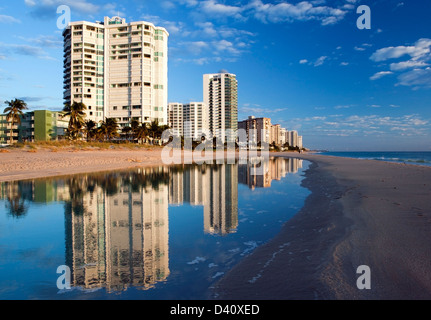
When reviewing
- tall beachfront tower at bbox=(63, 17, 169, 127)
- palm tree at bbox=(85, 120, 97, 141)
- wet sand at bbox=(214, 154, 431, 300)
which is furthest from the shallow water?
tall beachfront tower at bbox=(63, 17, 169, 127)

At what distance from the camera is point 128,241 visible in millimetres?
6559

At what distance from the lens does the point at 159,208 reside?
10.5 meters

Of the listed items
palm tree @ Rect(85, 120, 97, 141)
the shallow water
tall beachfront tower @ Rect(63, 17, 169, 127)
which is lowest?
the shallow water

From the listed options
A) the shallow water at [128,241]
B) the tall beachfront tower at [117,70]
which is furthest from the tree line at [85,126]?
the shallow water at [128,241]

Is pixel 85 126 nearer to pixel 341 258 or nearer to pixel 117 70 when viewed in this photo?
pixel 117 70

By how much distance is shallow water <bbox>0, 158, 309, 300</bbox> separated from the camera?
4359 millimetres

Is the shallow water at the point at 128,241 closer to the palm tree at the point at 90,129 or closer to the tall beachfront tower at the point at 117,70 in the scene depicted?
the palm tree at the point at 90,129

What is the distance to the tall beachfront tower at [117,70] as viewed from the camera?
11344 cm

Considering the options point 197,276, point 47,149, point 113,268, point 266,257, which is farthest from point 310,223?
point 47,149

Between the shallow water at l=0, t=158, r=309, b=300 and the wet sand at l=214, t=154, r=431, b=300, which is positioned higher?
the wet sand at l=214, t=154, r=431, b=300

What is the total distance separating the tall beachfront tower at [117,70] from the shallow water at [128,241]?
105021 mm

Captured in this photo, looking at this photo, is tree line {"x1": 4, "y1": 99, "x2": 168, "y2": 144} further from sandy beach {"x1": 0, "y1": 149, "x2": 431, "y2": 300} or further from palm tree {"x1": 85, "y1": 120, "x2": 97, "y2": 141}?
sandy beach {"x1": 0, "y1": 149, "x2": 431, "y2": 300}

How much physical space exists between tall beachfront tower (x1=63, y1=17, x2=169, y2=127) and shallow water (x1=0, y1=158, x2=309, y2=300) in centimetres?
10502

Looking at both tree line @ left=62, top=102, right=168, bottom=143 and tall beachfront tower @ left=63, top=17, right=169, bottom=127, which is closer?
tree line @ left=62, top=102, right=168, bottom=143
